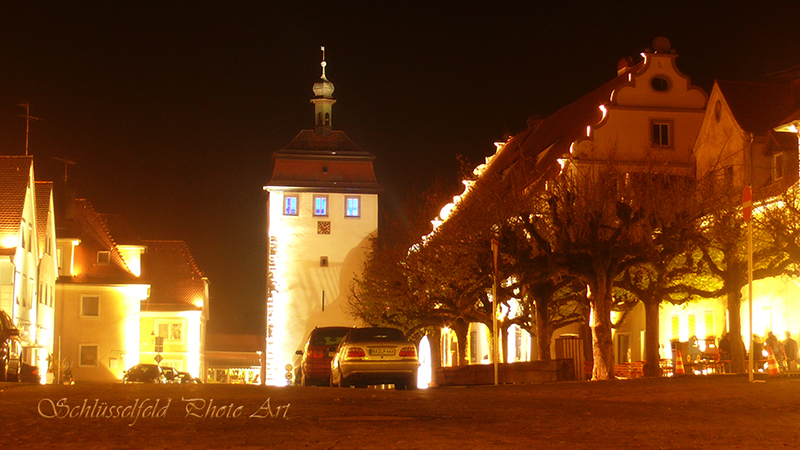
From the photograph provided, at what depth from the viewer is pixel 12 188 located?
52.1m

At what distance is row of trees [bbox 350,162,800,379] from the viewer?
95.6 ft

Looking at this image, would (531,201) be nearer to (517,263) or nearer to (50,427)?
(517,263)

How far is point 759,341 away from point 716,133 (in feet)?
34.4

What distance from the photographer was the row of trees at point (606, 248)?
29125mm

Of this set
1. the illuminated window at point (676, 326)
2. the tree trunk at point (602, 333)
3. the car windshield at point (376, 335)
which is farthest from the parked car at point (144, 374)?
the tree trunk at point (602, 333)

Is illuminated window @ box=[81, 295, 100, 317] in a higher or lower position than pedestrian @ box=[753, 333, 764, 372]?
higher

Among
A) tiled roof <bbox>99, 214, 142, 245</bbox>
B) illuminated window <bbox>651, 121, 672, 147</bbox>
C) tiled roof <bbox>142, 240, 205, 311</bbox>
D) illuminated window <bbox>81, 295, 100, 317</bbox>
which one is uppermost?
illuminated window <bbox>651, 121, 672, 147</bbox>

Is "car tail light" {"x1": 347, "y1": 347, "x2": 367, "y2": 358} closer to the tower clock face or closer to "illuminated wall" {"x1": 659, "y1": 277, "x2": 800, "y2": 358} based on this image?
"illuminated wall" {"x1": 659, "y1": 277, "x2": 800, "y2": 358}

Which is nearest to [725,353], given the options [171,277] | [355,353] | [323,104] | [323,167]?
[355,353]

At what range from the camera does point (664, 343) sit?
43969mm

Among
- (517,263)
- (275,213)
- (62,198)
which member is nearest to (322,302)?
(275,213)

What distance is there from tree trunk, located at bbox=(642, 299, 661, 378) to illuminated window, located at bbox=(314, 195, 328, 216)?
56.1m

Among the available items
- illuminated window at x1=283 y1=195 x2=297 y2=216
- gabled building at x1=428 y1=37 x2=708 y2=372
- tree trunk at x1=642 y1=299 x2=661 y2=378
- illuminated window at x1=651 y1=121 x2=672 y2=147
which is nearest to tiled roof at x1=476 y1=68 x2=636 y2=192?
gabled building at x1=428 y1=37 x2=708 y2=372

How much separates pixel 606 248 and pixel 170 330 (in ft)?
A: 174
